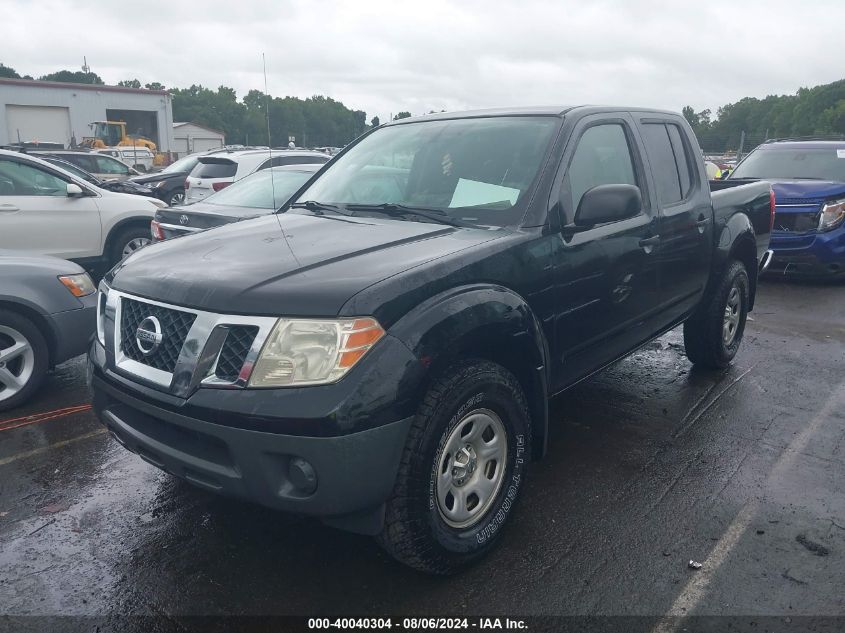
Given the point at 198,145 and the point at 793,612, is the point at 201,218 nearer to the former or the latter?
the point at 793,612

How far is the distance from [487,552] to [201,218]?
15.5ft

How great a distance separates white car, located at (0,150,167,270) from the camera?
7594 mm

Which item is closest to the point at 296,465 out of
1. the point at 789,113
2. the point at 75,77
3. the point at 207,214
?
the point at 207,214

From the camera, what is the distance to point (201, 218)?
6574 millimetres

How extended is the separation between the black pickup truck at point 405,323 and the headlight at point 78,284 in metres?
1.83

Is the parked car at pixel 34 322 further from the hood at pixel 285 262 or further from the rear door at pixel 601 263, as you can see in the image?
the rear door at pixel 601 263

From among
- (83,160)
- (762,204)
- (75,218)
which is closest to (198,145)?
(83,160)

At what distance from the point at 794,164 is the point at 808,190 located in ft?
3.88

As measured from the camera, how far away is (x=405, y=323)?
Answer: 253cm

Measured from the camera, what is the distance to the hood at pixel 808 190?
28.0 feet

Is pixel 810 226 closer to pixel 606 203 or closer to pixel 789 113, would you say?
pixel 606 203

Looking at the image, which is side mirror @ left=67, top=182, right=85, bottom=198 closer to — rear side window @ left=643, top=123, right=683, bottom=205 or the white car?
the white car

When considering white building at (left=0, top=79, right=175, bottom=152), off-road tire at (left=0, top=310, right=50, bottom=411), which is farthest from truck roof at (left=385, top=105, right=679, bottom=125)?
white building at (left=0, top=79, right=175, bottom=152)

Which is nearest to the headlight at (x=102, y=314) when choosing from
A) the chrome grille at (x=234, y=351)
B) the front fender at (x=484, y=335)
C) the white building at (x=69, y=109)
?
the chrome grille at (x=234, y=351)
